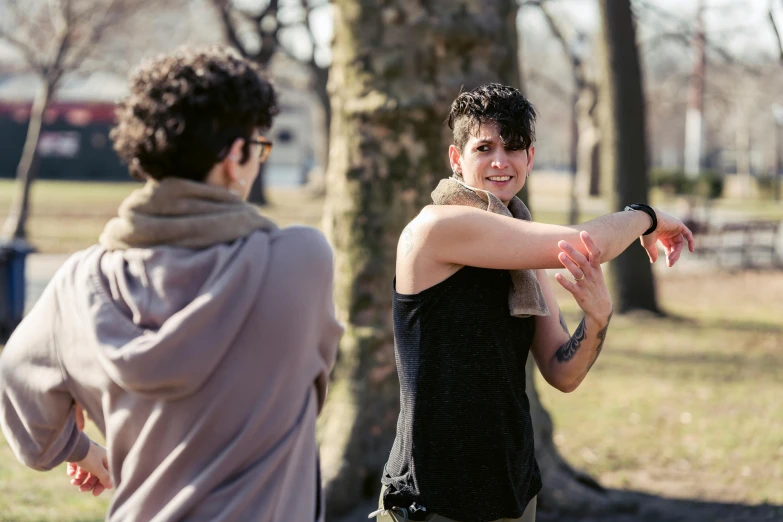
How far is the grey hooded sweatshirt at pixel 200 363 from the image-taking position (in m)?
2.06

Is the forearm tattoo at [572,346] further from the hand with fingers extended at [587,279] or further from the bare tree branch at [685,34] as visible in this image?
the bare tree branch at [685,34]

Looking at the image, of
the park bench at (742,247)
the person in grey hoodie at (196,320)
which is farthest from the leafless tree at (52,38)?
the person in grey hoodie at (196,320)

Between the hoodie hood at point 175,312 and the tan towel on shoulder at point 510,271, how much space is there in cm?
80

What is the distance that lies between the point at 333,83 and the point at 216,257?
4.29 metres

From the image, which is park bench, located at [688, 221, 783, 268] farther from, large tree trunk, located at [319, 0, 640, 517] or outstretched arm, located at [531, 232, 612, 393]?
outstretched arm, located at [531, 232, 612, 393]

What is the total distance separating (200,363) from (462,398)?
2.89ft

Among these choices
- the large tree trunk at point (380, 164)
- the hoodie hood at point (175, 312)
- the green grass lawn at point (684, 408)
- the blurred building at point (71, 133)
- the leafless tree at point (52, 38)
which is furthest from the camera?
the blurred building at point (71, 133)

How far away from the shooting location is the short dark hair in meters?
2.76

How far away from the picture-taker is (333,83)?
6.23 meters

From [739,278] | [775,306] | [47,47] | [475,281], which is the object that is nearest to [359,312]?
[475,281]

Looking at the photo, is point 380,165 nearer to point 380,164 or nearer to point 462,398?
point 380,164

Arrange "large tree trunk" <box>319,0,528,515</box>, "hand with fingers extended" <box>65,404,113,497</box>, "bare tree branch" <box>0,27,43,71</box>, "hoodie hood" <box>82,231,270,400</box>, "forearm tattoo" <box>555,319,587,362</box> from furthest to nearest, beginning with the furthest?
"bare tree branch" <box>0,27,43,71</box>, "large tree trunk" <box>319,0,528,515</box>, "forearm tattoo" <box>555,319,587,362</box>, "hand with fingers extended" <box>65,404,113,497</box>, "hoodie hood" <box>82,231,270,400</box>

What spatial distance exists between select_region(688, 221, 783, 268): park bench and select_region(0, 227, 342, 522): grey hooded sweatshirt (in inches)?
708

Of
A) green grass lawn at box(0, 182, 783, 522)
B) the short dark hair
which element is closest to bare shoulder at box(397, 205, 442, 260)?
the short dark hair
